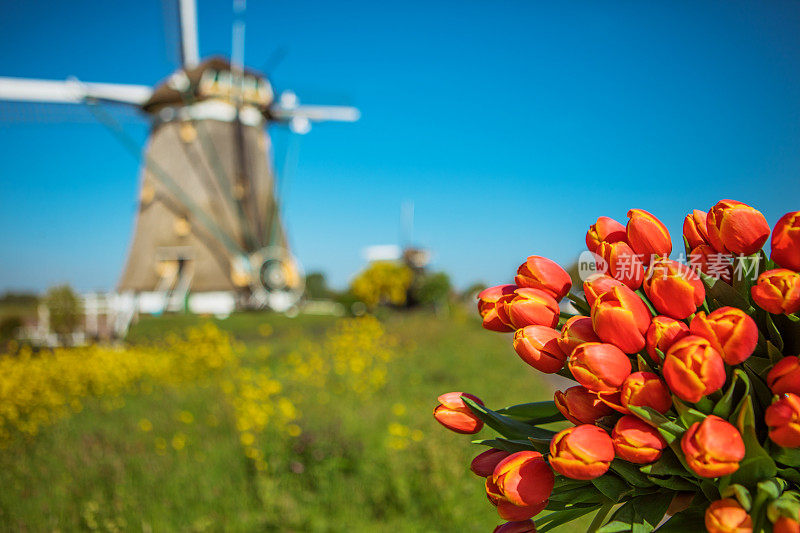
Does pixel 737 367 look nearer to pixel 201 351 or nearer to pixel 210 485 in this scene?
pixel 210 485

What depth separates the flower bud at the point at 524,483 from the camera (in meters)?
0.67

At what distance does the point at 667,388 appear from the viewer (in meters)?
0.65

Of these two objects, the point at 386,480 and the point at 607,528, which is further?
the point at 386,480

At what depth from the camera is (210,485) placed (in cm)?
443

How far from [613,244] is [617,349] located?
16 centimetres

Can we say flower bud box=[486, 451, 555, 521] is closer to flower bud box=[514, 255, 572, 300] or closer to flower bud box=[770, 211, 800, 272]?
flower bud box=[514, 255, 572, 300]

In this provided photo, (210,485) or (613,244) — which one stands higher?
(613,244)

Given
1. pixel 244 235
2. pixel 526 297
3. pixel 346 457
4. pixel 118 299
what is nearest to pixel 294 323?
pixel 244 235

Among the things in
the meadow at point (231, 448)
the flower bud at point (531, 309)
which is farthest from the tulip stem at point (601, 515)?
the meadow at point (231, 448)

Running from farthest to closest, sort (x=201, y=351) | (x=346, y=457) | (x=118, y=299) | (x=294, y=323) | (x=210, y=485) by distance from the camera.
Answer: (x=118, y=299)
(x=294, y=323)
(x=201, y=351)
(x=346, y=457)
(x=210, y=485)

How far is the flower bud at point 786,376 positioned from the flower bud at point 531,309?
248 millimetres

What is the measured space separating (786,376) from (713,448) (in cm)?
12

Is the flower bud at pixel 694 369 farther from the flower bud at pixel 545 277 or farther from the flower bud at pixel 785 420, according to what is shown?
the flower bud at pixel 545 277

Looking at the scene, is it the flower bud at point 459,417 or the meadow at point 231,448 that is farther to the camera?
the meadow at point 231,448
